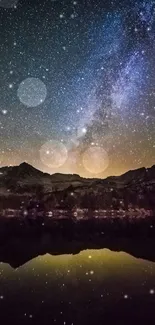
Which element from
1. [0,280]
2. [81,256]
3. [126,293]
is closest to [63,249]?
[81,256]

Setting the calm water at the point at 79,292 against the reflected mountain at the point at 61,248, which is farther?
the reflected mountain at the point at 61,248

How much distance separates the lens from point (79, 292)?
23328mm

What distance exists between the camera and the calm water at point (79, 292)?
59.0ft

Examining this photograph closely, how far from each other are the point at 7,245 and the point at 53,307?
3172 cm

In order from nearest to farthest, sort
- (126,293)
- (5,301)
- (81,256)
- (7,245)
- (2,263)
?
(5,301) → (126,293) → (2,263) → (81,256) → (7,245)

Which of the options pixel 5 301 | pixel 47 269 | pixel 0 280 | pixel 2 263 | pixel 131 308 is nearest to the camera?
pixel 131 308

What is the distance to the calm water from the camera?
17984mm

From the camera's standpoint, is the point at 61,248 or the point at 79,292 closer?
the point at 79,292

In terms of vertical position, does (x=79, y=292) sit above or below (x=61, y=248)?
below

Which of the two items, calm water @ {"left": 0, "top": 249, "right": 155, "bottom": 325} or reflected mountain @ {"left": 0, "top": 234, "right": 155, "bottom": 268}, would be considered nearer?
calm water @ {"left": 0, "top": 249, "right": 155, "bottom": 325}

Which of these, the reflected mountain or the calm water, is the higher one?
the reflected mountain

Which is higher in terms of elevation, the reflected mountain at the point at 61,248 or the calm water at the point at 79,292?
the reflected mountain at the point at 61,248

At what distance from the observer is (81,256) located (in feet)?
135

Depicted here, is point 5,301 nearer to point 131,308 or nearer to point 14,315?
point 14,315
